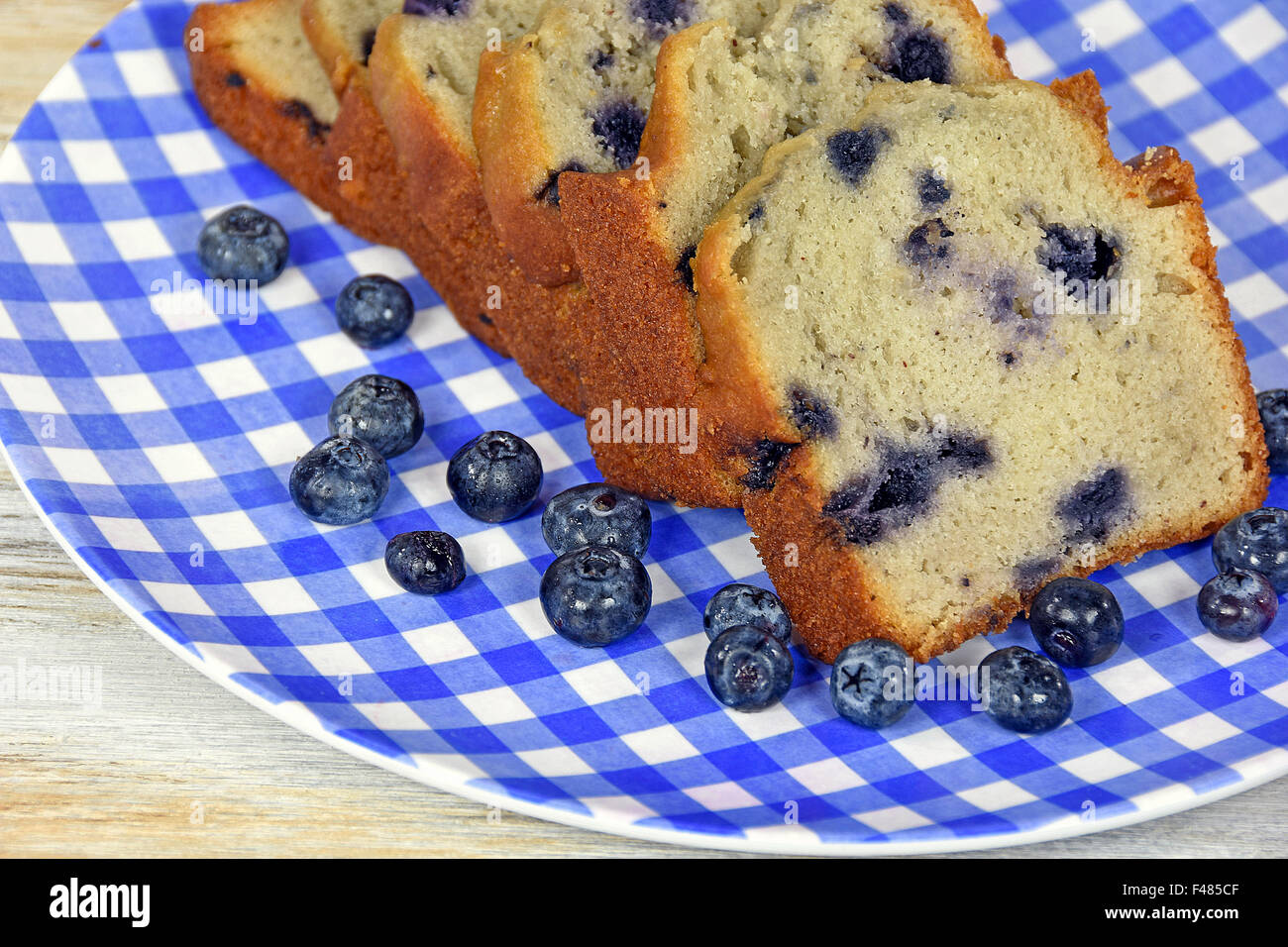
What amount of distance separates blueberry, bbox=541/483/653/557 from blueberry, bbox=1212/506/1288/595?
1.38 m

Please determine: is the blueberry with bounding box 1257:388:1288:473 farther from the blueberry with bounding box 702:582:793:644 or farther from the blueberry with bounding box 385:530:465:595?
the blueberry with bounding box 385:530:465:595

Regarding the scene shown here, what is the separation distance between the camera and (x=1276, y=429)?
12.5 feet

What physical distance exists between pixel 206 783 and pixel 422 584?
0.66m

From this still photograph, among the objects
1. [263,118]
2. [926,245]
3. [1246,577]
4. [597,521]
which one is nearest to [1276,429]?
[1246,577]

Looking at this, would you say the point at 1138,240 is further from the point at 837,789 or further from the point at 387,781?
the point at 387,781

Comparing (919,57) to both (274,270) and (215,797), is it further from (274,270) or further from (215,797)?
(215,797)

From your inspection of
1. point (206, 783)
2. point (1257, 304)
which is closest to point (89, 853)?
point (206, 783)

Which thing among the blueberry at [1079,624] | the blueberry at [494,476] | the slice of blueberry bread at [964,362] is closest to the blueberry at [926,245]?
the slice of blueberry bread at [964,362]

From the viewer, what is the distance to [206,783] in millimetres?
3146

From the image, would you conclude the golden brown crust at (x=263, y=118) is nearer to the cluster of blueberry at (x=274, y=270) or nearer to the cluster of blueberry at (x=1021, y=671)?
the cluster of blueberry at (x=274, y=270)

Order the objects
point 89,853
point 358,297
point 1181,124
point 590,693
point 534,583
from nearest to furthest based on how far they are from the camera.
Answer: point 89,853, point 590,693, point 534,583, point 358,297, point 1181,124

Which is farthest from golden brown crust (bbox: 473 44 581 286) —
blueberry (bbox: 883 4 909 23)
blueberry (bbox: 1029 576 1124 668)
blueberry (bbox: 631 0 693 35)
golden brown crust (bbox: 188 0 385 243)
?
blueberry (bbox: 1029 576 1124 668)

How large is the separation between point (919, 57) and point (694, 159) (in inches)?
30.6

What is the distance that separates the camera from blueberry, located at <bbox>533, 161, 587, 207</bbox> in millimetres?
3701
